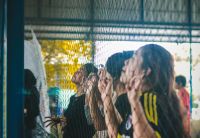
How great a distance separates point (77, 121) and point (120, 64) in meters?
Answer: 0.25

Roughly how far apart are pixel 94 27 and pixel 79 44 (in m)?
0.08

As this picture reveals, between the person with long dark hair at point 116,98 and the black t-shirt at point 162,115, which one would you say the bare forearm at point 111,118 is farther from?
the black t-shirt at point 162,115

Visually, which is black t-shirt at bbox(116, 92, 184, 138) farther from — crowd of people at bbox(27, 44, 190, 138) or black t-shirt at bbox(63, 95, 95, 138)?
black t-shirt at bbox(63, 95, 95, 138)

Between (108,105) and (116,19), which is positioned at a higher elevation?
(116,19)

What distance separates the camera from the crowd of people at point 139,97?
54.6 inches

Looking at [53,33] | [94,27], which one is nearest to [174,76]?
[94,27]

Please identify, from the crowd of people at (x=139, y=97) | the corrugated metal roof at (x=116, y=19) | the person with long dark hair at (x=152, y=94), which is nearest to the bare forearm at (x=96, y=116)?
the crowd of people at (x=139, y=97)

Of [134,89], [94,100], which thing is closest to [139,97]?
[134,89]

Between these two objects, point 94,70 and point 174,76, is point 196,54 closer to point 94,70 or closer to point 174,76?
point 174,76

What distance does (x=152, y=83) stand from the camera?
140 centimetres

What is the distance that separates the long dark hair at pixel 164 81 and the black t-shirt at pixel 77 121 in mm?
242

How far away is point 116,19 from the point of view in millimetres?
1435

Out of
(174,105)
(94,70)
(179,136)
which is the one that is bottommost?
(179,136)

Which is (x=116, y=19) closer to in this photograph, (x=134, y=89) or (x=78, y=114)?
(x=134, y=89)
